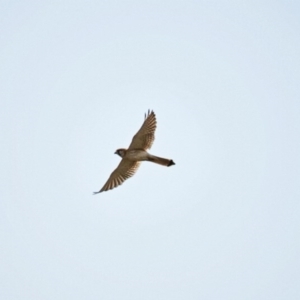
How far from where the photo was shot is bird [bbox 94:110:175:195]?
19094mm

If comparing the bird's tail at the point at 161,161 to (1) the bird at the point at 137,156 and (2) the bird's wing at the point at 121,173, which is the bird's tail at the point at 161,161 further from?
(2) the bird's wing at the point at 121,173

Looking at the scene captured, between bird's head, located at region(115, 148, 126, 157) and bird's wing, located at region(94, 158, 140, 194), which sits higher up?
bird's head, located at region(115, 148, 126, 157)

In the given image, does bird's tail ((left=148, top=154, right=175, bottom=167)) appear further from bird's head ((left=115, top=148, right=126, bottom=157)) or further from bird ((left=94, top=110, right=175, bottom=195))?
bird's head ((left=115, top=148, right=126, bottom=157))

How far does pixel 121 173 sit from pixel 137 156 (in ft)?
3.40

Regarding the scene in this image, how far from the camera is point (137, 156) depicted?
19.6 m

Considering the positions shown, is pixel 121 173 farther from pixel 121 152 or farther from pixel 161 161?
pixel 161 161

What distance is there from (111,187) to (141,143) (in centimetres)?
194

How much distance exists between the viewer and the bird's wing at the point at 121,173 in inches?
787

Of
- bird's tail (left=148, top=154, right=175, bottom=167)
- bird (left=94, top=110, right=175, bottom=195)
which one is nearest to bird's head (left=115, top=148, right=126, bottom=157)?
bird (left=94, top=110, right=175, bottom=195)

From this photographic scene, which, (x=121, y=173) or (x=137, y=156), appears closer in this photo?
(x=137, y=156)

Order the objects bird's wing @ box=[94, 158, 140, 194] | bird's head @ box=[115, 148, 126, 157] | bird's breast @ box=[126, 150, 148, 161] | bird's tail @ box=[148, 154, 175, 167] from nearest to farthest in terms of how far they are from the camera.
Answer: bird's tail @ box=[148, 154, 175, 167] < bird's breast @ box=[126, 150, 148, 161] < bird's head @ box=[115, 148, 126, 157] < bird's wing @ box=[94, 158, 140, 194]

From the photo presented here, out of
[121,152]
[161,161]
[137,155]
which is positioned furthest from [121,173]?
[161,161]

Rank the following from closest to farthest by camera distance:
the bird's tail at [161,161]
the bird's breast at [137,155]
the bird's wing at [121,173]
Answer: the bird's tail at [161,161] < the bird's breast at [137,155] < the bird's wing at [121,173]

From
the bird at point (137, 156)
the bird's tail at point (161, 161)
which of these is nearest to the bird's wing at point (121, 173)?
the bird at point (137, 156)
